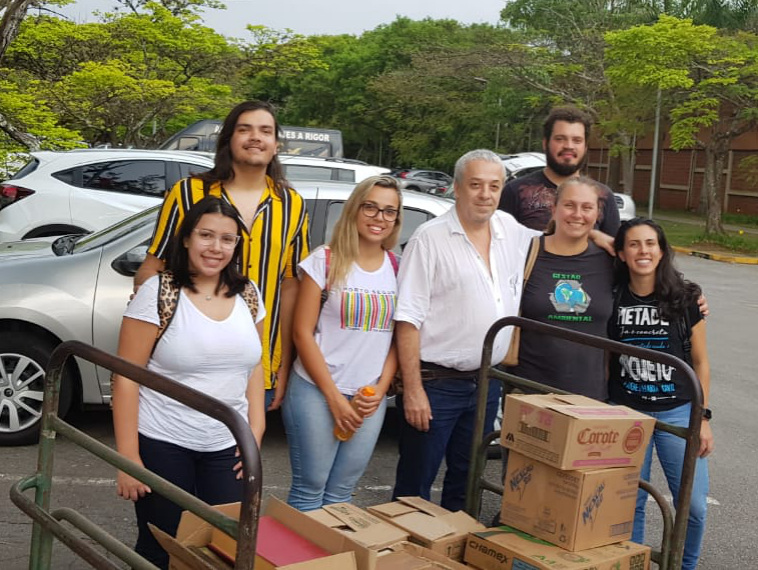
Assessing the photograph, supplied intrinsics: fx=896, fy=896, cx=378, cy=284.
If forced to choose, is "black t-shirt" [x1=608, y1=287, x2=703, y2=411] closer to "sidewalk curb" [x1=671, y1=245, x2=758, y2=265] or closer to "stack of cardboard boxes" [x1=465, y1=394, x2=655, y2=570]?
"stack of cardboard boxes" [x1=465, y1=394, x2=655, y2=570]

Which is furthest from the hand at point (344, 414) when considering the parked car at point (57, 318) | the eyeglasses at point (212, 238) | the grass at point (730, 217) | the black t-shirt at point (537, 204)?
the grass at point (730, 217)

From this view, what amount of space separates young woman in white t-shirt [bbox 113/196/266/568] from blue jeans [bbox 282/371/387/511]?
1.30 ft

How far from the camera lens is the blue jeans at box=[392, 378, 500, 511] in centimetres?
367

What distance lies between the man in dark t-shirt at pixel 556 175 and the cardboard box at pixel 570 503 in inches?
67.2

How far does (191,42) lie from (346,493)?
20038 millimetres

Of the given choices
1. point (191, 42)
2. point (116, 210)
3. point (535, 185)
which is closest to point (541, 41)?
point (191, 42)

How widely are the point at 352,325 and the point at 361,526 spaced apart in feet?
3.06

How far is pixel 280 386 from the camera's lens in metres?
3.58

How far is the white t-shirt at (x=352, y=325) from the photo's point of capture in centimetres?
344

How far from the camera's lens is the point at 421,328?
11.8 feet

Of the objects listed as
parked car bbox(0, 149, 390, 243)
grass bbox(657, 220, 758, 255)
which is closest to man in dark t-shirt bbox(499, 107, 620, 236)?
parked car bbox(0, 149, 390, 243)

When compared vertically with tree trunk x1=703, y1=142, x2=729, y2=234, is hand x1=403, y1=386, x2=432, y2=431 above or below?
below

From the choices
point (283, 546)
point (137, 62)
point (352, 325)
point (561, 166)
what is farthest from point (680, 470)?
point (137, 62)

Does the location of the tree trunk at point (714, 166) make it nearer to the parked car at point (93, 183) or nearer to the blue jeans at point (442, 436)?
the parked car at point (93, 183)
